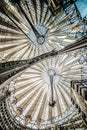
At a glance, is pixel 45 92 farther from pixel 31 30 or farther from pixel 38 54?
pixel 31 30

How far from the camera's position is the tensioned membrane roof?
1598 centimetres

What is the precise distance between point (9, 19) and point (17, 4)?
1484 millimetres

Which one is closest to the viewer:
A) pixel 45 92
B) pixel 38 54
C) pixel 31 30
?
pixel 31 30

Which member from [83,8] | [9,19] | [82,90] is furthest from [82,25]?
[9,19]

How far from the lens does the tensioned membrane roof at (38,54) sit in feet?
52.4

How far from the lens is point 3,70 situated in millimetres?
11336

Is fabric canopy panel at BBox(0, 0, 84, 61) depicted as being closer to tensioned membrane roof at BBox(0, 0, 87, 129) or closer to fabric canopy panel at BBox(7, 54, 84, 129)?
tensioned membrane roof at BBox(0, 0, 87, 129)

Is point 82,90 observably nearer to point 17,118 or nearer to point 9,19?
point 17,118

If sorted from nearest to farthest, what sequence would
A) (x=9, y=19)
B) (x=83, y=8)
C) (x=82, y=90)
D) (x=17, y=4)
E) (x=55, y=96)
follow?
(x=83, y=8)
(x=82, y=90)
(x=17, y=4)
(x=9, y=19)
(x=55, y=96)

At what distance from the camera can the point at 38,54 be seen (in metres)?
19.1

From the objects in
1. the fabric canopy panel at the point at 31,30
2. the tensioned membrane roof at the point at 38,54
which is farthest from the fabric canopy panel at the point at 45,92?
the fabric canopy panel at the point at 31,30

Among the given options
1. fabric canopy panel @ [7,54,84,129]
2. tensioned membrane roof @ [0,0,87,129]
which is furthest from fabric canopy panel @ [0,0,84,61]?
fabric canopy panel @ [7,54,84,129]

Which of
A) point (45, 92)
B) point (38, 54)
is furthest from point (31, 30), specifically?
point (45, 92)

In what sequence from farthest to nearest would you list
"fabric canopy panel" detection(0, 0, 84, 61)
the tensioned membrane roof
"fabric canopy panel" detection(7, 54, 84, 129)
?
"fabric canopy panel" detection(7, 54, 84, 129), the tensioned membrane roof, "fabric canopy panel" detection(0, 0, 84, 61)
